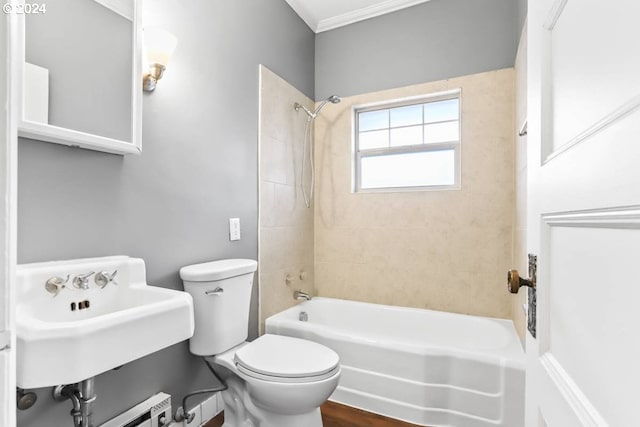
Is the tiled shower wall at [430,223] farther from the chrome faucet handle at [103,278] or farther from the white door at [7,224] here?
the white door at [7,224]

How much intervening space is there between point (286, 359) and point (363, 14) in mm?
2560

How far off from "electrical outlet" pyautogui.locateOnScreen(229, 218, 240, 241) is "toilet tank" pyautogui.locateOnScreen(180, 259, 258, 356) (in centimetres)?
29

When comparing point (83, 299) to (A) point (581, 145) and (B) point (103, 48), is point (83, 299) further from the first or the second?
(A) point (581, 145)

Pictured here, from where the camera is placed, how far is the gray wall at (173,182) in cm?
115

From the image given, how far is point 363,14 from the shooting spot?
2.61 metres

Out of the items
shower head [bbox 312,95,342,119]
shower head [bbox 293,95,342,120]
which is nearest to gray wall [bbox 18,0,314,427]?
shower head [bbox 293,95,342,120]

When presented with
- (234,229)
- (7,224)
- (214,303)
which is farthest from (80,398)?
(234,229)

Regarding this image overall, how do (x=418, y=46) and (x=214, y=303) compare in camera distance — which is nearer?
(x=214, y=303)

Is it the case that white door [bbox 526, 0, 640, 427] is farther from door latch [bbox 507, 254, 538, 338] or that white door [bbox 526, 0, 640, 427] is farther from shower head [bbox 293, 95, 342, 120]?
shower head [bbox 293, 95, 342, 120]

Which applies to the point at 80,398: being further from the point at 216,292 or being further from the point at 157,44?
the point at 157,44

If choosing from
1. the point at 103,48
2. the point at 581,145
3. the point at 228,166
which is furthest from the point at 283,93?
the point at 581,145

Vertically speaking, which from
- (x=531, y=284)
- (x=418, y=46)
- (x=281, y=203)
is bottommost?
(x=531, y=284)

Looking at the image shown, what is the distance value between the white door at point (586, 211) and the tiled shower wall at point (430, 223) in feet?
5.55

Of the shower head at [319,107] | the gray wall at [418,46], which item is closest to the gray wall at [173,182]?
the shower head at [319,107]
